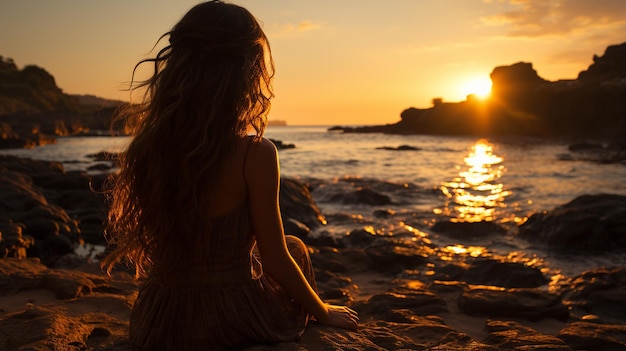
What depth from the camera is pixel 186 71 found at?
6.64 feet

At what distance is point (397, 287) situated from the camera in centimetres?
546

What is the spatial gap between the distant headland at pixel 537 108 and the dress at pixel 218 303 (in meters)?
43.8

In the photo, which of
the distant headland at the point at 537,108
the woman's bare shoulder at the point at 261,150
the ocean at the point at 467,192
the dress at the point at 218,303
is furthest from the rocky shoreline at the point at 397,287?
the distant headland at the point at 537,108

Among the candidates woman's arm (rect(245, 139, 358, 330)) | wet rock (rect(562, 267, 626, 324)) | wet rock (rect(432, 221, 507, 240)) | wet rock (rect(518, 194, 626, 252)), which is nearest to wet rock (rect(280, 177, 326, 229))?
wet rock (rect(432, 221, 507, 240))

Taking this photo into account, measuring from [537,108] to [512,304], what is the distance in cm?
6087

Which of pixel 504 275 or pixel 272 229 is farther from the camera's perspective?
pixel 504 275

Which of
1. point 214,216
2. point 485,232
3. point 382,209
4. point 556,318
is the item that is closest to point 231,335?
point 214,216

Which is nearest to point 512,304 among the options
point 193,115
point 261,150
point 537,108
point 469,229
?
point 261,150

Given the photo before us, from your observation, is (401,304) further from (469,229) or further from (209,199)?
(469,229)

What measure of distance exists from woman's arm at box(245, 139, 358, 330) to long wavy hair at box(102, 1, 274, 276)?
11 centimetres

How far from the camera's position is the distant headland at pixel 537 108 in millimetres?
50256

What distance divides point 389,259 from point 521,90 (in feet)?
214

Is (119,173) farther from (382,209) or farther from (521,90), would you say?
(521,90)

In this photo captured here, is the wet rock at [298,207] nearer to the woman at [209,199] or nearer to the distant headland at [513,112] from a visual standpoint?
the woman at [209,199]
